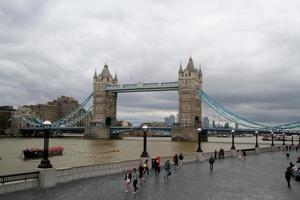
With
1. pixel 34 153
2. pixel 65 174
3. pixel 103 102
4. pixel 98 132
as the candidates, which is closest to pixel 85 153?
pixel 34 153

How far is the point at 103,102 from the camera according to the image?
129375 millimetres

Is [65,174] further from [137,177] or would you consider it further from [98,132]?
[98,132]

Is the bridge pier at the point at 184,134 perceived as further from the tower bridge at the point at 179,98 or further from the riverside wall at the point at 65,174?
the riverside wall at the point at 65,174

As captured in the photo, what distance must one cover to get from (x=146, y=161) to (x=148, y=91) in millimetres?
97030

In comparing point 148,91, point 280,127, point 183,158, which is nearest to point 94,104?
point 148,91

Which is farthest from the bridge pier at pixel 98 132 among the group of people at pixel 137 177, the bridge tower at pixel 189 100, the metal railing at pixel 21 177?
the metal railing at pixel 21 177

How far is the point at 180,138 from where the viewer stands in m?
107

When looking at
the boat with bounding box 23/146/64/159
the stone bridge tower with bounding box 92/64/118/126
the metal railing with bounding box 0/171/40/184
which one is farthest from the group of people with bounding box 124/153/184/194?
the stone bridge tower with bounding box 92/64/118/126

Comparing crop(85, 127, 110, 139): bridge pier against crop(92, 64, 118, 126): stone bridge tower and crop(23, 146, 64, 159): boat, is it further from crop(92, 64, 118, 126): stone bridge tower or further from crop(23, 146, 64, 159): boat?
crop(23, 146, 64, 159): boat

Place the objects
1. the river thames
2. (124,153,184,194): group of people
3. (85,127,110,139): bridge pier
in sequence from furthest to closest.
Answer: (85,127,110,139): bridge pier < the river thames < (124,153,184,194): group of people

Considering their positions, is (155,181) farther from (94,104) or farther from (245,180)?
(94,104)

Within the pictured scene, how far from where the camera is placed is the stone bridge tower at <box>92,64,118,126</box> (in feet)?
422

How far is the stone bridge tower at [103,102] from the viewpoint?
422 ft

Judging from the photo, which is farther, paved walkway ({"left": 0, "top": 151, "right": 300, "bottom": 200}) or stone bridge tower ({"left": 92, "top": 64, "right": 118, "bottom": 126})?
stone bridge tower ({"left": 92, "top": 64, "right": 118, "bottom": 126})
